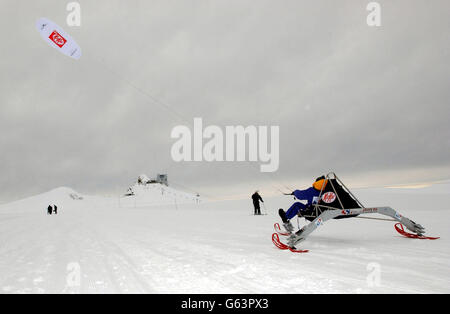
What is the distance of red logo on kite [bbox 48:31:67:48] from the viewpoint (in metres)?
10.8

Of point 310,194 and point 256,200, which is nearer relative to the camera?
point 310,194

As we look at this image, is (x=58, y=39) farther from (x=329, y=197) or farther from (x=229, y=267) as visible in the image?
(x=329, y=197)

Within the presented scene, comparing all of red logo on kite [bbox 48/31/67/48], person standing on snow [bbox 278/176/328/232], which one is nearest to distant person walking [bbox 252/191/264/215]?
person standing on snow [bbox 278/176/328/232]

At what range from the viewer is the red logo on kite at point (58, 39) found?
10766 mm

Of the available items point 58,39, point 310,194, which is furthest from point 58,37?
point 310,194

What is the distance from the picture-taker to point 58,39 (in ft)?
35.9

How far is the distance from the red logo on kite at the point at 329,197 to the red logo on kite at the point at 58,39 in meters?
12.2

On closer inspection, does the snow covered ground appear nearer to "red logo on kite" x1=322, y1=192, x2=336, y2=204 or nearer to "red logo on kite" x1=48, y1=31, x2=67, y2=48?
→ "red logo on kite" x1=322, y1=192, x2=336, y2=204

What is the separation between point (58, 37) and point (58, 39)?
0.08m

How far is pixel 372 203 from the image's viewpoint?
734 inches

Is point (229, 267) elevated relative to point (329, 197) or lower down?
lower down

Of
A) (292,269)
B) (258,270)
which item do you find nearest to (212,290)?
(258,270)
